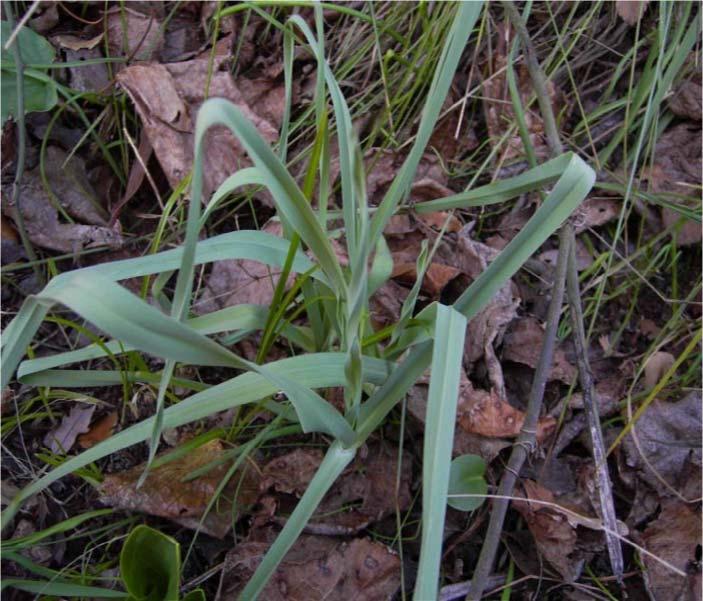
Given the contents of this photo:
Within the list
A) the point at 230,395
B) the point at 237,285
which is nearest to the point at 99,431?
the point at 237,285

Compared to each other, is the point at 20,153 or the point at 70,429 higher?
the point at 20,153

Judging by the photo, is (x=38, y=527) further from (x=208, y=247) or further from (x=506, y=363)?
(x=506, y=363)

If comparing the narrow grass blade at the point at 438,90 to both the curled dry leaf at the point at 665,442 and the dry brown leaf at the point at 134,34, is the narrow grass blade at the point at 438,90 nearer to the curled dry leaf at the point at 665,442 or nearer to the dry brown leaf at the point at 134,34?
the curled dry leaf at the point at 665,442

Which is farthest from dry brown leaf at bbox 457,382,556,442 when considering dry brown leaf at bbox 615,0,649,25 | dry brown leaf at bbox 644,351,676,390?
dry brown leaf at bbox 615,0,649,25

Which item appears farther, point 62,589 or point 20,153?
point 20,153

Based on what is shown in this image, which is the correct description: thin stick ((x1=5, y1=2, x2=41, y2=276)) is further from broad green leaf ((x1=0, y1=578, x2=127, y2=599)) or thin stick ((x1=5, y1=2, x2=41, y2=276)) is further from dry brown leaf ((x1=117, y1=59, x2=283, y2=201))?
broad green leaf ((x1=0, y1=578, x2=127, y2=599))

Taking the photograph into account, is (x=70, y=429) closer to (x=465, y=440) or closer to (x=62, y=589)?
(x=62, y=589)

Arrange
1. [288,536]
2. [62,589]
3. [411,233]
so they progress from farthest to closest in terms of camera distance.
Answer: [411,233] < [62,589] < [288,536]

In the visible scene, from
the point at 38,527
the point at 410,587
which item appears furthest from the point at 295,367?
the point at 38,527
